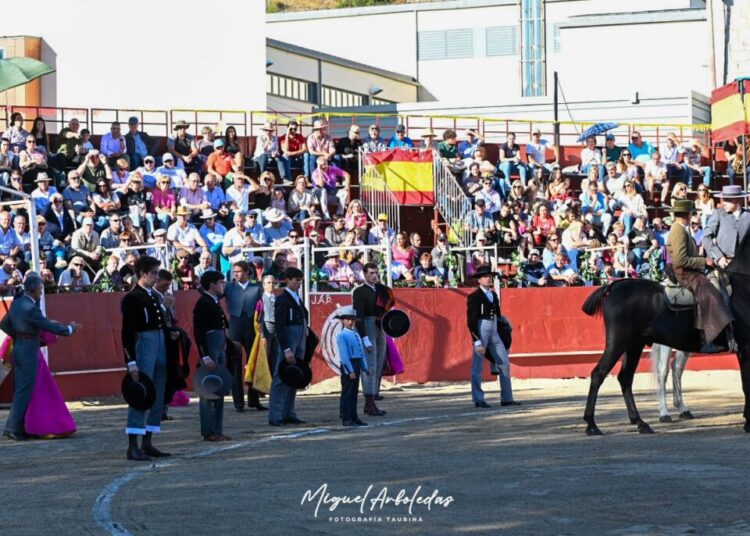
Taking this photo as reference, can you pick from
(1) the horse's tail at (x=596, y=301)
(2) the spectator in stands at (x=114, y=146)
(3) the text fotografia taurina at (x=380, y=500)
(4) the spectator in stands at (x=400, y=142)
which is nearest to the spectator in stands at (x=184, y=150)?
(2) the spectator in stands at (x=114, y=146)

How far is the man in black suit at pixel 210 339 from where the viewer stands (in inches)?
622

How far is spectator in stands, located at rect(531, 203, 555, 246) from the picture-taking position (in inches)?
1131

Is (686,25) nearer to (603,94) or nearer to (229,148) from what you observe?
(603,94)

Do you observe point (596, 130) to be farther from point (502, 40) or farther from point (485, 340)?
point (502, 40)

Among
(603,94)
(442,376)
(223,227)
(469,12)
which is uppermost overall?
(469,12)

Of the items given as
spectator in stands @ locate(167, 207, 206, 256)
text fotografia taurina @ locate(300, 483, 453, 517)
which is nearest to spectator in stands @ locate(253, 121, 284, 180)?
spectator in stands @ locate(167, 207, 206, 256)

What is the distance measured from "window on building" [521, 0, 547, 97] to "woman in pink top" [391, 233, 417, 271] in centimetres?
3225

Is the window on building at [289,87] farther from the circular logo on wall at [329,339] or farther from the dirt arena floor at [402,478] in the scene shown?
the dirt arena floor at [402,478]

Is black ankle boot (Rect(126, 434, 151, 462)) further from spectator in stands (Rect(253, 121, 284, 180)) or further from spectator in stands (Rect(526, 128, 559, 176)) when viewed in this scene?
spectator in stands (Rect(526, 128, 559, 176))

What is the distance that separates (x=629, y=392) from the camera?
663 inches

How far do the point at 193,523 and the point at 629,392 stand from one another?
Result: 24.9 feet

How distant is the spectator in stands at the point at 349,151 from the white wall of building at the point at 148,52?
12.1 meters

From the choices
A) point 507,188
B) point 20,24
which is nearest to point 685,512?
point 507,188

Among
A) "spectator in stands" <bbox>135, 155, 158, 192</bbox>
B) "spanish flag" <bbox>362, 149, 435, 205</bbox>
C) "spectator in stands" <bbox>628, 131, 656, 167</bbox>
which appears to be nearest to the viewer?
"spectator in stands" <bbox>135, 155, 158, 192</bbox>
